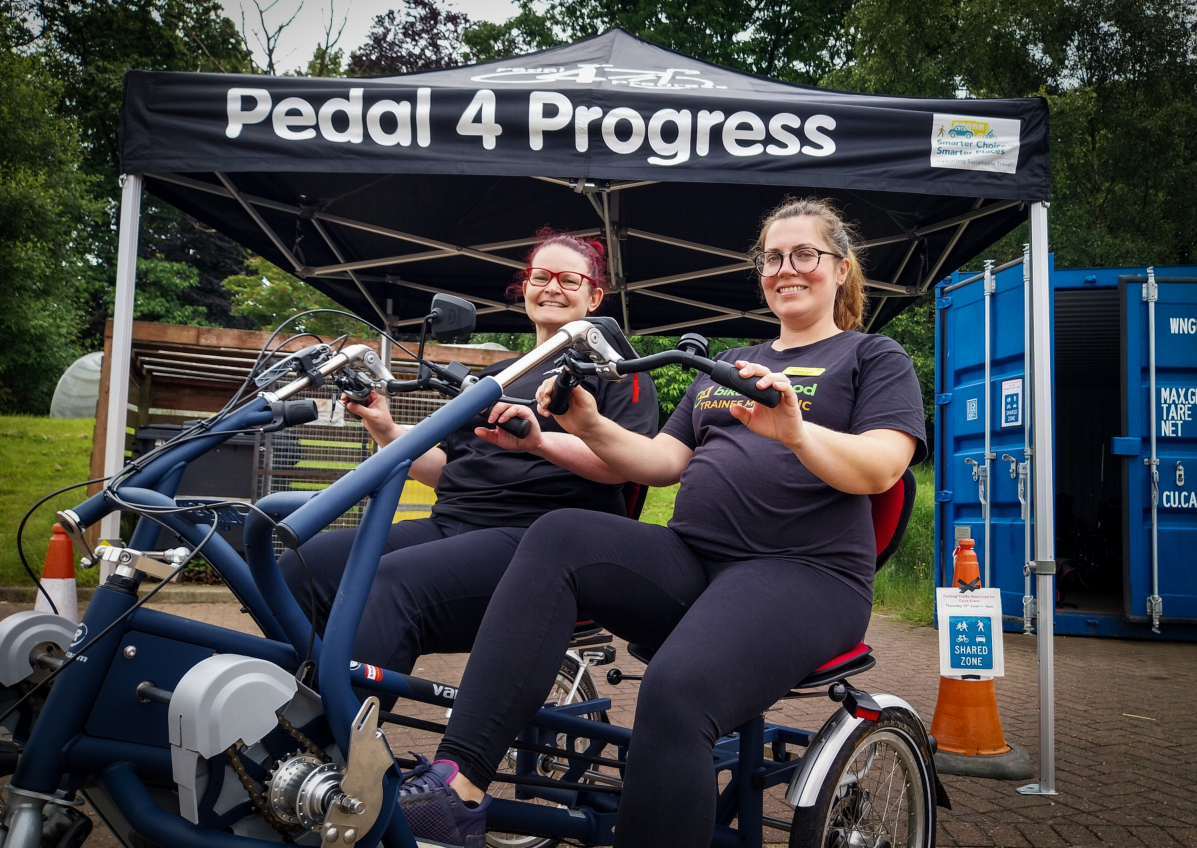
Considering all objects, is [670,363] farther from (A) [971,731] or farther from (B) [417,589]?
(A) [971,731]

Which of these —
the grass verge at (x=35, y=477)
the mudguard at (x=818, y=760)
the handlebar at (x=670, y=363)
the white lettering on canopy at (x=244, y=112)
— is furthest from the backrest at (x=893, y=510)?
the grass verge at (x=35, y=477)

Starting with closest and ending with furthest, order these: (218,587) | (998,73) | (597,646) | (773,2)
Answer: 1. (597,646)
2. (218,587)
3. (998,73)
4. (773,2)

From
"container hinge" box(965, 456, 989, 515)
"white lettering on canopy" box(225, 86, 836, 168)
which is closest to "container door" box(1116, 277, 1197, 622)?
"container hinge" box(965, 456, 989, 515)

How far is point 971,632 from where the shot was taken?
3689 millimetres

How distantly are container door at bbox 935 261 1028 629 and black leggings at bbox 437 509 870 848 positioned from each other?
5.35 meters

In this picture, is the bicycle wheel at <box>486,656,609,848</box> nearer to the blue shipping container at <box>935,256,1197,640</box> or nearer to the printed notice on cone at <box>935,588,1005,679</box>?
the printed notice on cone at <box>935,588,1005,679</box>

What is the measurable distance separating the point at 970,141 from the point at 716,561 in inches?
80.6

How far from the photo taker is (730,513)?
223cm

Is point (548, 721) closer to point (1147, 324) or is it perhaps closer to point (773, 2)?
point (1147, 324)

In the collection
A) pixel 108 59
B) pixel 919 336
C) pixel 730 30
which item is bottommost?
pixel 919 336

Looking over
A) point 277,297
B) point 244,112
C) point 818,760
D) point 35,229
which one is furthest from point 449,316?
point 35,229

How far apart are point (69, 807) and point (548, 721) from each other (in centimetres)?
107

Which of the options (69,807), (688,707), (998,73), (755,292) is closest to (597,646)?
(688,707)

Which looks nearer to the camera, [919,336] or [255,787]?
[255,787]
